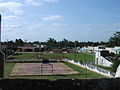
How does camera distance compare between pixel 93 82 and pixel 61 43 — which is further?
pixel 61 43

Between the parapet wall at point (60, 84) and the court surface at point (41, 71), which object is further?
Answer: the court surface at point (41, 71)

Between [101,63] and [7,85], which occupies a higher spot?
[7,85]

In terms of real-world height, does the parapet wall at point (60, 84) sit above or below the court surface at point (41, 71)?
above

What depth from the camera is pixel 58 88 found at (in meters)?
9.47

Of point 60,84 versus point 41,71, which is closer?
point 60,84

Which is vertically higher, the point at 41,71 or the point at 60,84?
the point at 60,84

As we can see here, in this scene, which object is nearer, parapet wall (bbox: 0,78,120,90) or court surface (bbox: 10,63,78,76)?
parapet wall (bbox: 0,78,120,90)

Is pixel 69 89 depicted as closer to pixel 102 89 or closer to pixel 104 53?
pixel 102 89

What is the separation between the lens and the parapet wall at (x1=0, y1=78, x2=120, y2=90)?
9.30 meters

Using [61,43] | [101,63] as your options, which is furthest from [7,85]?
[61,43]

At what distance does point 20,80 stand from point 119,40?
309 ft

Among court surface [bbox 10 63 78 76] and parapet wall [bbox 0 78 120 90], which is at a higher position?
parapet wall [bbox 0 78 120 90]

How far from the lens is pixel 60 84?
9516mm

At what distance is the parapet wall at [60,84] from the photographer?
30.5ft
